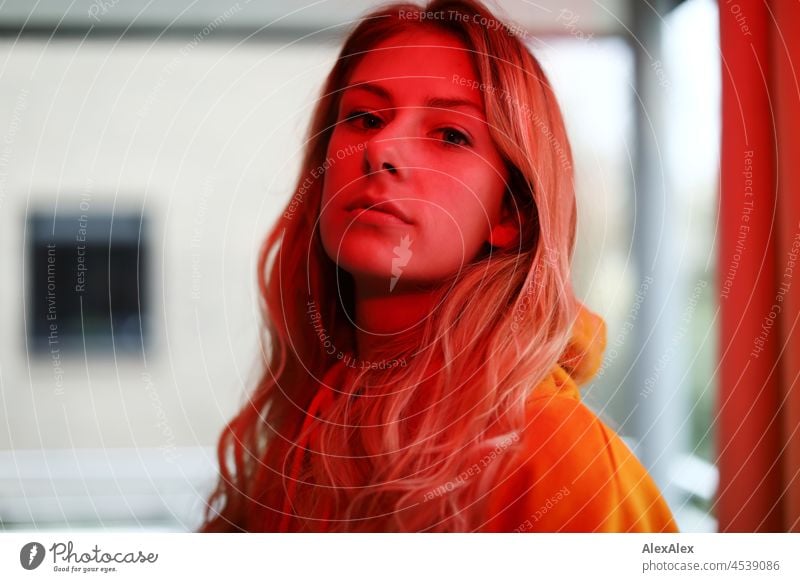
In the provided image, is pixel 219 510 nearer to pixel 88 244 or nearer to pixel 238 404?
pixel 238 404

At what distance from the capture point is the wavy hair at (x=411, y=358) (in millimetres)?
579

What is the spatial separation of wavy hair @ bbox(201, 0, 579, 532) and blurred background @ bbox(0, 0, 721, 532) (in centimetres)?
2

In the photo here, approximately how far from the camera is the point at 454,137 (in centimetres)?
57

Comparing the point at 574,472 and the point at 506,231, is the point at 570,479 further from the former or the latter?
the point at 506,231

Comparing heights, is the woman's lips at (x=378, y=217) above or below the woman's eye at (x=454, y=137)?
below

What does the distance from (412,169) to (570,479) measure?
0.27 metres

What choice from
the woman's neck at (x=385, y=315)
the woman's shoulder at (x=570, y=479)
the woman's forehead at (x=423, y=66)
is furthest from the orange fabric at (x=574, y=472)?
the woman's forehead at (x=423, y=66)

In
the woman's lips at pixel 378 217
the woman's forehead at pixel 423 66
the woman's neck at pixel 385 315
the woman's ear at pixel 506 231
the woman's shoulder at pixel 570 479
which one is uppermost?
the woman's forehead at pixel 423 66

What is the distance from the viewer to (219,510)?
0.60 meters

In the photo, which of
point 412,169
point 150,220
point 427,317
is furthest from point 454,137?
point 150,220
